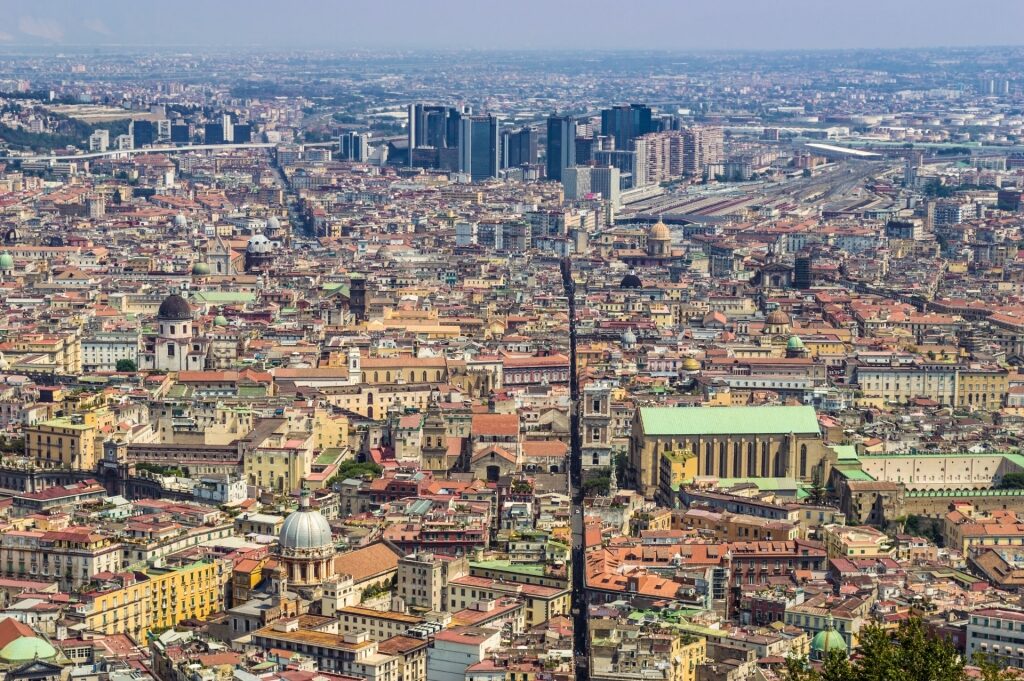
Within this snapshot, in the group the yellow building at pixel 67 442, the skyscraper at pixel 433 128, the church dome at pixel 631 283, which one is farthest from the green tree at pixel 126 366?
the skyscraper at pixel 433 128

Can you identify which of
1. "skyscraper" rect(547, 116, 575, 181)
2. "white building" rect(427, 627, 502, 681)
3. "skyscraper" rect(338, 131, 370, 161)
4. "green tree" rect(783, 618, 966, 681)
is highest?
"green tree" rect(783, 618, 966, 681)

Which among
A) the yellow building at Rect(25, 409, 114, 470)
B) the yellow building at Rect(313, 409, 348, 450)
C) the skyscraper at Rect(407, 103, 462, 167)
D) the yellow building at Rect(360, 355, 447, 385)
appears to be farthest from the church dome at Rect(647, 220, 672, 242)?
the skyscraper at Rect(407, 103, 462, 167)

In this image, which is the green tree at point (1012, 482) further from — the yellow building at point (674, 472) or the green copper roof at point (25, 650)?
the green copper roof at point (25, 650)

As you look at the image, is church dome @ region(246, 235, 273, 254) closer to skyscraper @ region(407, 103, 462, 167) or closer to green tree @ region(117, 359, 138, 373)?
green tree @ region(117, 359, 138, 373)

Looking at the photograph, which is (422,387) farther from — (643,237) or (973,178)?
(973,178)

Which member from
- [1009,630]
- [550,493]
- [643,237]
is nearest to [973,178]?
[643,237]

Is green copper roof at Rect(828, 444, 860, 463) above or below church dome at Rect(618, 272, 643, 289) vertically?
above
